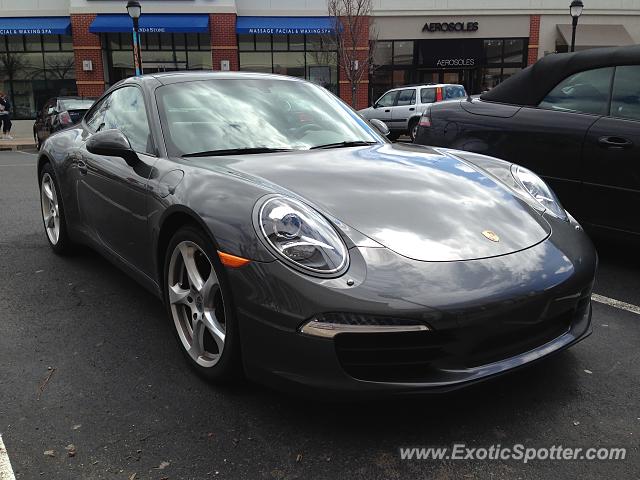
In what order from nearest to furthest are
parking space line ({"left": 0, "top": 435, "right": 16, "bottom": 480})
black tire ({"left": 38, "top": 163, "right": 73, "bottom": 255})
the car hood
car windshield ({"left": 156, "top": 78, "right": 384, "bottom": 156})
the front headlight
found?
1. parking space line ({"left": 0, "top": 435, "right": 16, "bottom": 480})
2. the front headlight
3. the car hood
4. car windshield ({"left": 156, "top": 78, "right": 384, "bottom": 156})
5. black tire ({"left": 38, "top": 163, "right": 73, "bottom": 255})

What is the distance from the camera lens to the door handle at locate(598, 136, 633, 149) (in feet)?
12.9

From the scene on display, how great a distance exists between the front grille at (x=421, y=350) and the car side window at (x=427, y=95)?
16140mm

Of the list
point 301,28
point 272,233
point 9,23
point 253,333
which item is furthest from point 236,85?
point 9,23

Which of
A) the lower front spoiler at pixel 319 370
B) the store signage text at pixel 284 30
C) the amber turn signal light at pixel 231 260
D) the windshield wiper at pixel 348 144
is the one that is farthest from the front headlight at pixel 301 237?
A: the store signage text at pixel 284 30

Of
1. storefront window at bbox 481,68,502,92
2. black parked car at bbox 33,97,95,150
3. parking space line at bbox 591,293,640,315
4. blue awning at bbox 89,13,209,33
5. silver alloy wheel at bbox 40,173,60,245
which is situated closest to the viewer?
parking space line at bbox 591,293,640,315

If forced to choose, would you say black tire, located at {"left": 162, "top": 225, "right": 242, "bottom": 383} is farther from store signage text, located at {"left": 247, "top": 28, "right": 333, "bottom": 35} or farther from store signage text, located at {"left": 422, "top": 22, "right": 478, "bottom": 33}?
store signage text, located at {"left": 422, "top": 22, "right": 478, "bottom": 33}

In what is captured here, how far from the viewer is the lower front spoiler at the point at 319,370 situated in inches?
80.2

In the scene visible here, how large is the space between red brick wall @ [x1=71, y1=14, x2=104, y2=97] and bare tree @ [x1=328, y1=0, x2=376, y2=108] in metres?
9.32

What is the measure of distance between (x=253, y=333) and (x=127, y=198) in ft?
4.43

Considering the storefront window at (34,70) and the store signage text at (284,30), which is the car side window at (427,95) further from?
the storefront window at (34,70)

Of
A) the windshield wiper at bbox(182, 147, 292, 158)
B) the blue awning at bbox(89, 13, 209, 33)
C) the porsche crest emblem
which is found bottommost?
the porsche crest emblem

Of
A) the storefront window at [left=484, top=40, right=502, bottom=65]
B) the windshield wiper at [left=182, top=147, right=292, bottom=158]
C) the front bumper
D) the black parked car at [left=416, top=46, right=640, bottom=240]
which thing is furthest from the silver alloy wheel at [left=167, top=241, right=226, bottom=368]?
the storefront window at [left=484, top=40, right=502, bottom=65]

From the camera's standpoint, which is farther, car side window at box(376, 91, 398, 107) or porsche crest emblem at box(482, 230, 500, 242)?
car side window at box(376, 91, 398, 107)

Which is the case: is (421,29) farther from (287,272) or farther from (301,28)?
(287,272)
